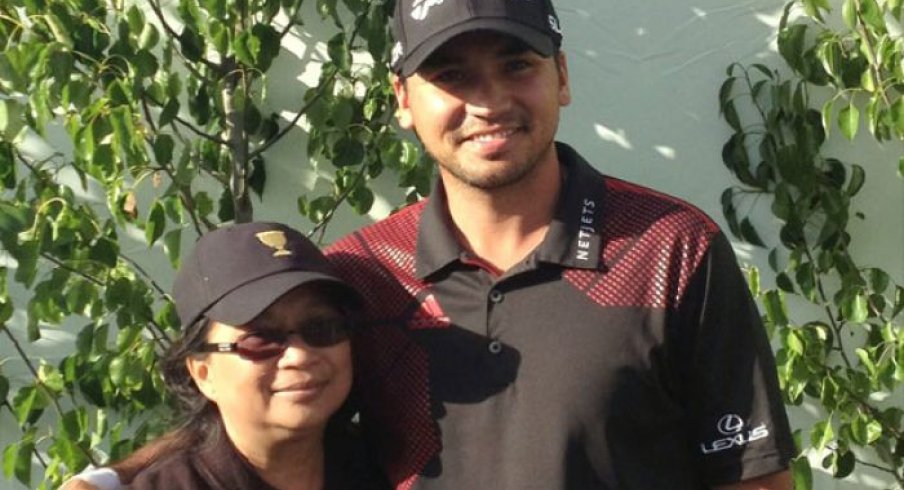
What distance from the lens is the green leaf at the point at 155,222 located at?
360 centimetres

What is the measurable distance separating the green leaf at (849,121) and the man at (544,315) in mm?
1375

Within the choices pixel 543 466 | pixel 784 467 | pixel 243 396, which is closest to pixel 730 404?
pixel 784 467

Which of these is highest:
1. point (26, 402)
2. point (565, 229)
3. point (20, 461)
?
point (565, 229)

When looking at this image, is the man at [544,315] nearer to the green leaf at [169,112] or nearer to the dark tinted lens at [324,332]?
the dark tinted lens at [324,332]

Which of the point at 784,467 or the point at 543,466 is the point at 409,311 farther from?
the point at 784,467

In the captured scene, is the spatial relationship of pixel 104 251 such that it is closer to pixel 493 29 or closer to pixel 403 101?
pixel 403 101

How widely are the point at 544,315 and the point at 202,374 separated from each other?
532 millimetres

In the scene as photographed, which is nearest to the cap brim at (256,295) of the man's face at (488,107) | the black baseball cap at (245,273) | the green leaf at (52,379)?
the black baseball cap at (245,273)

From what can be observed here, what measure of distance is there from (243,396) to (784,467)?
82cm

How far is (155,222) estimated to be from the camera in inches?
142

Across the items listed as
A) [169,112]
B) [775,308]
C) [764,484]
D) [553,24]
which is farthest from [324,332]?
[775,308]

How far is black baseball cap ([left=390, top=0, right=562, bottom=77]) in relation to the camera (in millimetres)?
2428

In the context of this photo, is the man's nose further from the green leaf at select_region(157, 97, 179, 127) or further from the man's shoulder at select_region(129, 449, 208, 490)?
the green leaf at select_region(157, 97, 179, 127)

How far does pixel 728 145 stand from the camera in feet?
13.1
